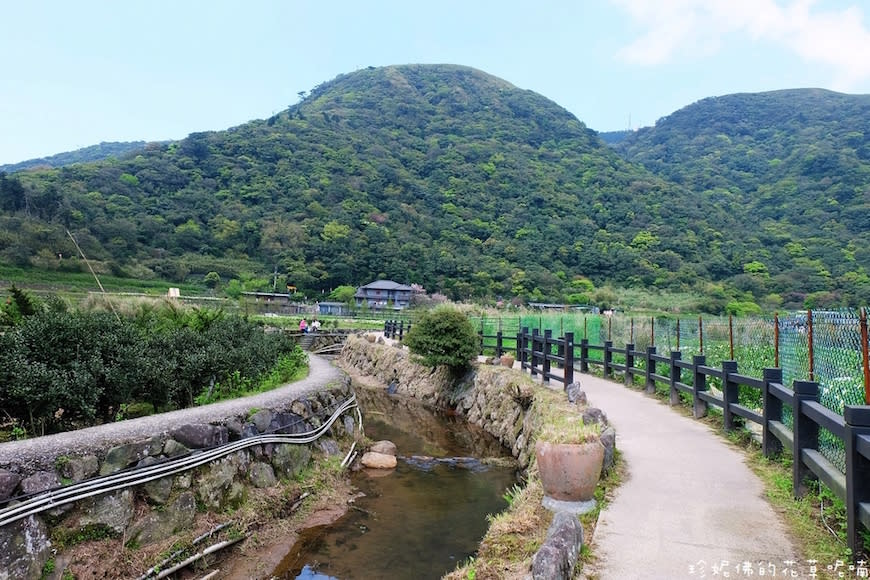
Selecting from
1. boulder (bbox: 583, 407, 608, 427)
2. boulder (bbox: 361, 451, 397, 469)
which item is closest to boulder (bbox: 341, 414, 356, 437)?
boulder (bbox: 361, 451, 397, 469)

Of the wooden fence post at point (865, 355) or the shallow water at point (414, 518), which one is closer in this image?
the wooden fence post at point (865, 355)

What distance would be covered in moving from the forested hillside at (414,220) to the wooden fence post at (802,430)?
40850 mm

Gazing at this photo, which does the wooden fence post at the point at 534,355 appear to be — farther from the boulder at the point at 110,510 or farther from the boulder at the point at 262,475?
the boulder at the point at 110,510

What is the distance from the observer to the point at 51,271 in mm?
39250

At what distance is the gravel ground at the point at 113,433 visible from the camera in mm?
4504

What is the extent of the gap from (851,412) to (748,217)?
70117 mm

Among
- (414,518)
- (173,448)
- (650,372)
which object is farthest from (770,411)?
(173,448)

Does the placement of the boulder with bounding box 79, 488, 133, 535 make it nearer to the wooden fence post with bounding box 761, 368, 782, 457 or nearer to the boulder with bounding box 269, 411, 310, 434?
the boulder with bounding box 269, 411, 310, 434

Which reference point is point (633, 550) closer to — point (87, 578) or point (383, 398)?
point (87, 578)

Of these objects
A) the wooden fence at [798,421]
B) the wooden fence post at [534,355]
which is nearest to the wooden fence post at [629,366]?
the wooden fence at [798,421]

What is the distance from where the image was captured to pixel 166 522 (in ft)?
16.6

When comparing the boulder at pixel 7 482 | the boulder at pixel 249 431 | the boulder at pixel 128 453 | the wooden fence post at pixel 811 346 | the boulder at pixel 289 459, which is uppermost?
the wooden fence post at pixel 811 346

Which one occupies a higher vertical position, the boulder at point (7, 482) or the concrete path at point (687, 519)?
the boulder at point (7, 482)

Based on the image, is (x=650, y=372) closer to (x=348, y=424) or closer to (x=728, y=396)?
(x=728, y=396)
